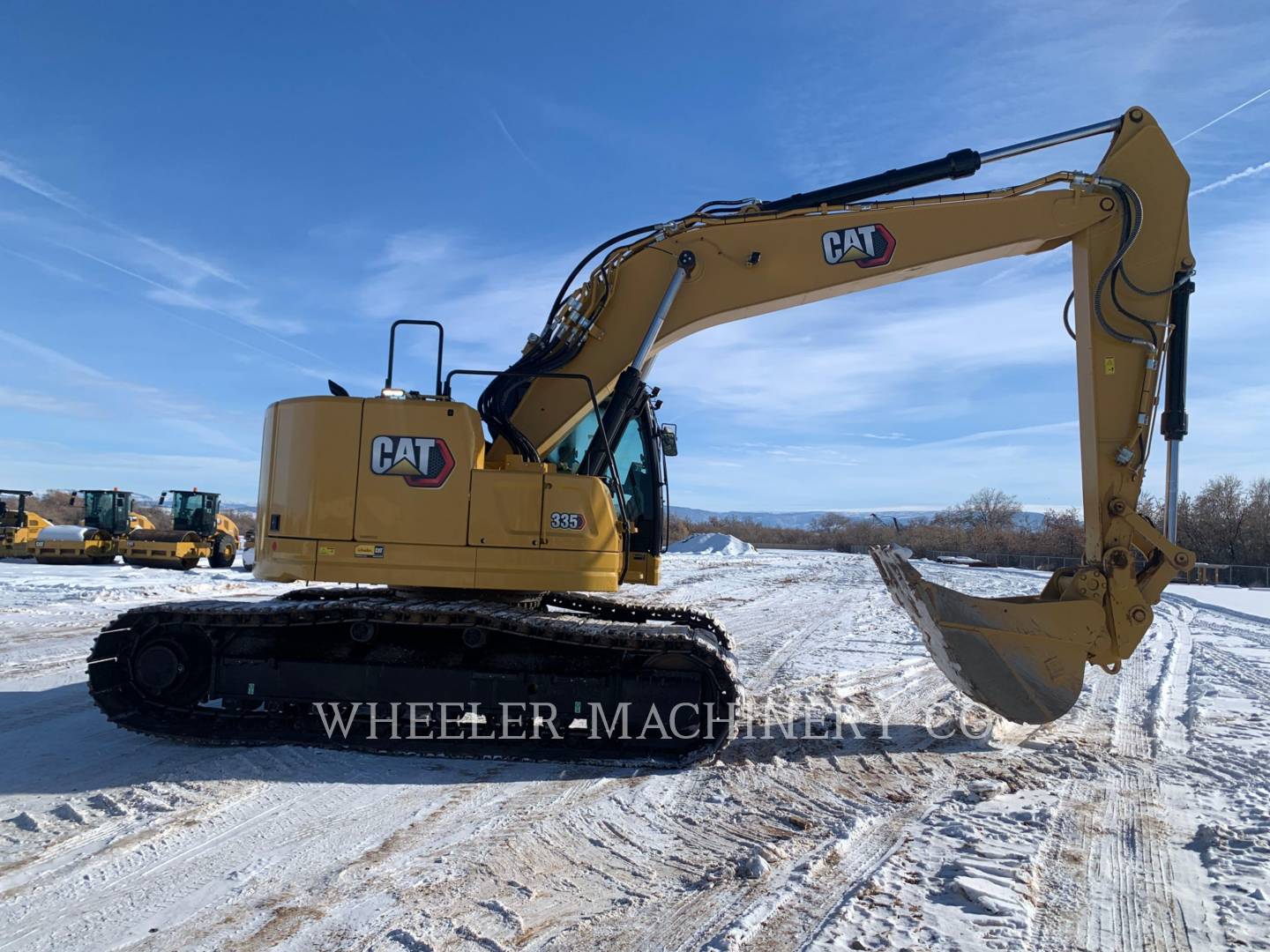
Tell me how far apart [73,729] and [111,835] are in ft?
7.78

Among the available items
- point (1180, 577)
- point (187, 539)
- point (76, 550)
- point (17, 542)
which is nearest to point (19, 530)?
point (17, 542)

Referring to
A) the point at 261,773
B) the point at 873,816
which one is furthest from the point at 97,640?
the point at 873,816

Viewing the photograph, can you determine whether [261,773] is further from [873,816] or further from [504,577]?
[873,816]

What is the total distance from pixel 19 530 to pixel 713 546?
30.8 metres

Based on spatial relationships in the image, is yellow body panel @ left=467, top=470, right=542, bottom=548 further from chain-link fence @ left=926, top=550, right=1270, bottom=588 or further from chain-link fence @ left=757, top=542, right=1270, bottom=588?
chain-link fence @ left=926, top=550, right=1270, bottom=588

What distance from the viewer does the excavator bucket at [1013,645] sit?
5.93 metres

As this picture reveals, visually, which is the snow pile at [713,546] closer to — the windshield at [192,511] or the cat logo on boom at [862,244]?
the windshield at [192,511]

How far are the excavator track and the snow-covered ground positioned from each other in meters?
0.23

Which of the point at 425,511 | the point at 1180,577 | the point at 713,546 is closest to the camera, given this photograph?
the point at 425,511

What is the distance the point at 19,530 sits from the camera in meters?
A: 27.3

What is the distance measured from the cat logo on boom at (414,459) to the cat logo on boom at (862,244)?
11.0 feet

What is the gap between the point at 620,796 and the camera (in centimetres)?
506

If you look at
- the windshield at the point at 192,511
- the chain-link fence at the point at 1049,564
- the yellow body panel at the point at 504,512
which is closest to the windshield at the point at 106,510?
the windshield at the point at 192,511

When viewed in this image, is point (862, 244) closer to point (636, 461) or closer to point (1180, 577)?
point (636, 461)
